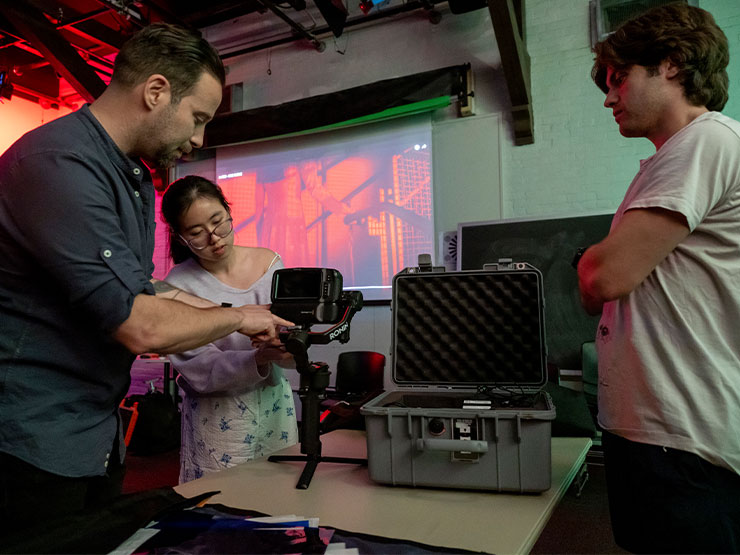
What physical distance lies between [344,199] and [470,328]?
345 centimetres

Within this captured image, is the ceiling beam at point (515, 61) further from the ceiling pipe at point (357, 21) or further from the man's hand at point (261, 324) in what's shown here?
the man's hand at point (261, 324)

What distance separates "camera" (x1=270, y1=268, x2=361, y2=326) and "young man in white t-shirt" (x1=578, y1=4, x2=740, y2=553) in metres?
0.53

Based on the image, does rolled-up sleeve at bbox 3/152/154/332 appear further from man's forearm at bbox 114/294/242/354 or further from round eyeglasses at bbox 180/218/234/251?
round eyeglasses at bbox 180/218/234/251

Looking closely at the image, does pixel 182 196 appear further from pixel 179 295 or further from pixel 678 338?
pixel 678 338

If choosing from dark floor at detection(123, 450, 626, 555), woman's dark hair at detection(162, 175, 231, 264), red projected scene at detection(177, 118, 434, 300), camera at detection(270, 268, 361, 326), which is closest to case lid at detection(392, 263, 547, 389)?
camera at detection(270, 268, 361, 326)

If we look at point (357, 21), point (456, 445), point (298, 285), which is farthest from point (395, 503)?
point (357, 21)

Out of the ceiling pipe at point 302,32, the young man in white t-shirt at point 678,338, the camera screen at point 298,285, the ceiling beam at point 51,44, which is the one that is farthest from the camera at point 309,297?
the ceiling beam at point 51,44

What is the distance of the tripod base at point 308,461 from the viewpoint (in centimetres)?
113

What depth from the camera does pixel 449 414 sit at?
3.62 feet

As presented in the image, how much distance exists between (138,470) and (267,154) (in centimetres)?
296

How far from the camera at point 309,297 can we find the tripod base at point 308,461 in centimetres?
31

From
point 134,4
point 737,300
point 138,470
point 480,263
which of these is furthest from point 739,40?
point 138,470

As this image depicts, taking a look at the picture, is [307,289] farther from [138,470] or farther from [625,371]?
[138,470]

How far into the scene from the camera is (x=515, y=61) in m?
3.65
